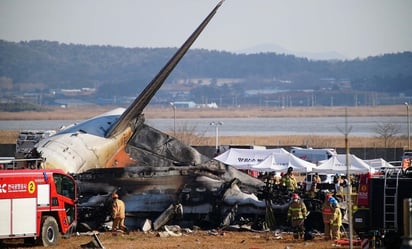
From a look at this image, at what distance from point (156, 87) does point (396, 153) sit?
35.7 metres

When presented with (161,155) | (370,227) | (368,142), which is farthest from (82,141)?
(368,142)

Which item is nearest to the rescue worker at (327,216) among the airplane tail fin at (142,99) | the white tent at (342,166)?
the airplane tail fin at (142,99)

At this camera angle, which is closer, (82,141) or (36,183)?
(36,183)

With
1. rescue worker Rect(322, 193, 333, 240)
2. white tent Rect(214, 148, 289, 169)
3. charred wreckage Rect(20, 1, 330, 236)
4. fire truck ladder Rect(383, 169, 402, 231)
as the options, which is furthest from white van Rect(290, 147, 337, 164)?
fire truck ladder Rect(383, 169, 402, 231)

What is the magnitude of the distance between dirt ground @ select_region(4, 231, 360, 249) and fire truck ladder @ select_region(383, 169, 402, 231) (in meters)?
1.27

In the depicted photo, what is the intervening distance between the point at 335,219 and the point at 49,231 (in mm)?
9399

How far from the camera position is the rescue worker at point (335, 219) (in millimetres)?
33438

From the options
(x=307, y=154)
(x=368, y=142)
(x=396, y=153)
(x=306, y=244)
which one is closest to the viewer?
(x=306, y=244)

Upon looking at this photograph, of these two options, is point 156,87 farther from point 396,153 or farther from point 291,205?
point 396,153

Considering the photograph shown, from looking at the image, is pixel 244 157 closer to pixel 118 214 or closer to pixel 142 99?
pixel 142 99

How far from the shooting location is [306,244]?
1283 inches

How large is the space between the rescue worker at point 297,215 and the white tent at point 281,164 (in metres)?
21.8

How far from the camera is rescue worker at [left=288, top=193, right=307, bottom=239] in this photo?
35094mm

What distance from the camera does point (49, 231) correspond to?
1272 inches
